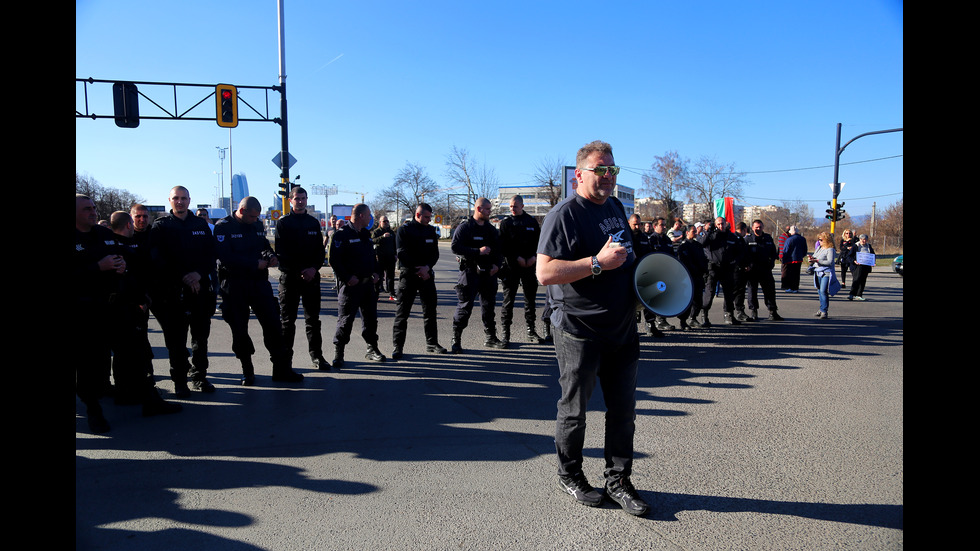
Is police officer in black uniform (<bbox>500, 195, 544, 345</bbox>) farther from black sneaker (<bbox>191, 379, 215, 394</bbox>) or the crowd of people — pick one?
black sneaker (<bbox>191, 379, 215, 394</bbox>)

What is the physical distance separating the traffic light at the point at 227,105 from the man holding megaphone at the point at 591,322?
Result: 16029mm

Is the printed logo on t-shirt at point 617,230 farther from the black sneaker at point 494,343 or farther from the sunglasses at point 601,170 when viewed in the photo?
the black sneaker at point 494,343

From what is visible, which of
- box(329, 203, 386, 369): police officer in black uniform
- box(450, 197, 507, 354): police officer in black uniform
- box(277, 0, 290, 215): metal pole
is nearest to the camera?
box(329, 203, 386, 369): police officer in black uniform

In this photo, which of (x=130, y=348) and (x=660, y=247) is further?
(x=660, y=247)

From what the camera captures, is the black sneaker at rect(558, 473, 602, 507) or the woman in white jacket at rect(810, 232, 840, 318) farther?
the woman in white jacket at rect(810, 232, 840, 318)

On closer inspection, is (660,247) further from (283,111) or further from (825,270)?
(283,111)

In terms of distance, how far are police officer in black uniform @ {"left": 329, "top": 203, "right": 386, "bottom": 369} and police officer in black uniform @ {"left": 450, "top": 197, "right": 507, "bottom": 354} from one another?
132 cm

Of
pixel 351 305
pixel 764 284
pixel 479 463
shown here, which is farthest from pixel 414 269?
pixel 764 284

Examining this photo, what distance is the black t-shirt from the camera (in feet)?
10.5

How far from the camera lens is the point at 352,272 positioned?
695 cm

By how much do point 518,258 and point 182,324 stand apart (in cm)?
460

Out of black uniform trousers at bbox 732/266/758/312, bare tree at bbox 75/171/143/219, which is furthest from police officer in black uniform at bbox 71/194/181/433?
bare tree at bbox 75/171/143/219
